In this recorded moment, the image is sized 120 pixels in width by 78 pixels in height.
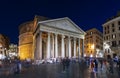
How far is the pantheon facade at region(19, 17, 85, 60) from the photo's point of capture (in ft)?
215

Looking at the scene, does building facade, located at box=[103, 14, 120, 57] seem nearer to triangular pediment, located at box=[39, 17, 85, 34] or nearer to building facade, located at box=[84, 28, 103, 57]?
triangular pediment, located at box=[39, 17, 85, 34]

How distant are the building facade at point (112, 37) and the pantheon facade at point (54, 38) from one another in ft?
37.3

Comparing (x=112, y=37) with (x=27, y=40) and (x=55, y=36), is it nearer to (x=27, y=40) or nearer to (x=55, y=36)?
(x=55, y=36)

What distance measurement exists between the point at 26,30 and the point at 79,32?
36.2 m

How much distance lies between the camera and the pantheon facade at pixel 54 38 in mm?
65438

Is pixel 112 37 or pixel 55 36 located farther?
pixel 112 37

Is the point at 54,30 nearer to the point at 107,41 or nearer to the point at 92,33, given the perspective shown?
the point at 107,41

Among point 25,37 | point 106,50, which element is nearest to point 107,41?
point 106,50

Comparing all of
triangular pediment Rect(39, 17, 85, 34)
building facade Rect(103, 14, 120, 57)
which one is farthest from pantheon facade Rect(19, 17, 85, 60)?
building facade Rect(103, 14, 120, 57)

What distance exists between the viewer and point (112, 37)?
2881 inches

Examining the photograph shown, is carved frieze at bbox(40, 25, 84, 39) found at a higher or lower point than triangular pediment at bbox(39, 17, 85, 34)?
lower

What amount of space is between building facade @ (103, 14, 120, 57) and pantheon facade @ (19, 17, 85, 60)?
37.3 ft

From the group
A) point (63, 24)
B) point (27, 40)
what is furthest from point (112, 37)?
point (27, 40)

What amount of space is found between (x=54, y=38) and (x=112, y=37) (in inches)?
936
